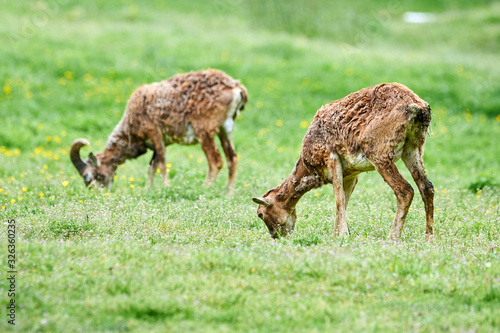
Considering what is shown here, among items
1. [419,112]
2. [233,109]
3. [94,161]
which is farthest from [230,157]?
[419,112]

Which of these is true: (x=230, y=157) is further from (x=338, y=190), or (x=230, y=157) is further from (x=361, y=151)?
(x=361, y=151)

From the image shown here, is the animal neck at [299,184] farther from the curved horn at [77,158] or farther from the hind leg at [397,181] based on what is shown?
the curved horn at [77,158]

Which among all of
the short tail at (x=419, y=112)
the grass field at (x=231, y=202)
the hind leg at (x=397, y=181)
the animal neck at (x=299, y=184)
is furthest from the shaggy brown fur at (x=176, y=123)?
the short tail at (x=419, y=112)

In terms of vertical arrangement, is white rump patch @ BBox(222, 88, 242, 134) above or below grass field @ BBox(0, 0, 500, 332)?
above

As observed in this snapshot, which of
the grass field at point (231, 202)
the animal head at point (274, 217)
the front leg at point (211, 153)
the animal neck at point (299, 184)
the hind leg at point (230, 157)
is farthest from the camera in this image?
the front leg at point (211, 153)

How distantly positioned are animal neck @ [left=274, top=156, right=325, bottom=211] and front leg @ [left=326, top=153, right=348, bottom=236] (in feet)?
1.27

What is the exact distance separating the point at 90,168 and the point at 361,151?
238 inches

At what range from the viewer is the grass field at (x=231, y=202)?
18.2ft

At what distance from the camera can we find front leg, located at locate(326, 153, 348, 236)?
793cm

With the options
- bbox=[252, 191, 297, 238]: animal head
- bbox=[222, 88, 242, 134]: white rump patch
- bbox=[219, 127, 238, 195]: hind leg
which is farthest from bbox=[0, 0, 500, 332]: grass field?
bbox=[222, 88, 242, 134]: white rump patch

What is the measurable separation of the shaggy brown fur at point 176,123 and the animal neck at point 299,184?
2.58 metres

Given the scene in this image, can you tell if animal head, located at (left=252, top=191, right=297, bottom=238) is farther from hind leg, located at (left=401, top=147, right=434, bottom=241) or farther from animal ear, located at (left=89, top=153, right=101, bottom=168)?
animal ear, located at (left=89, top=153, right=101, bottom=168)

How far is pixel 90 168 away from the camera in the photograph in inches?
464

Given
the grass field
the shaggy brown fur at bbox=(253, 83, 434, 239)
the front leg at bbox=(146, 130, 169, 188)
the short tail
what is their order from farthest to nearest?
the front leg at bbox=(146, 130, 169, 188)
the shaggy brown fur at bbox=(253, 83, 434, 239)
the short tail
the grass field
